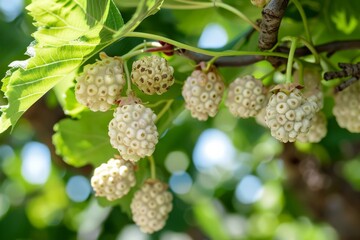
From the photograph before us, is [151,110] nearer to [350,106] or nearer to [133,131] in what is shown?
[133,131]

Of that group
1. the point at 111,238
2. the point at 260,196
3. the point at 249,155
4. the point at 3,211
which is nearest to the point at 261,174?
the point at 249,155

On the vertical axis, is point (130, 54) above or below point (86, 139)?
above

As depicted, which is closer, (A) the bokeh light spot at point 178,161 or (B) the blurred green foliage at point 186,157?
(B) the blurred green foliage at point 186,157

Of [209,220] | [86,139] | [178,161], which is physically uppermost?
[86,139]

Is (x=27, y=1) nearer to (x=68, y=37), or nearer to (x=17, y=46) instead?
(x=68, y=37)

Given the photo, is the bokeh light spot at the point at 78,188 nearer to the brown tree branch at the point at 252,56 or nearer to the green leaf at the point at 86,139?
the green leaf at the point at 86,139

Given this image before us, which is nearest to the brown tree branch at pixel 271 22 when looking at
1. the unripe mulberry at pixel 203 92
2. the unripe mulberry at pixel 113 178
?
the unripe mulberry at pixel 203 92

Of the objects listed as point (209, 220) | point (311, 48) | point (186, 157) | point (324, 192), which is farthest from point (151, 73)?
point (209, 220)
